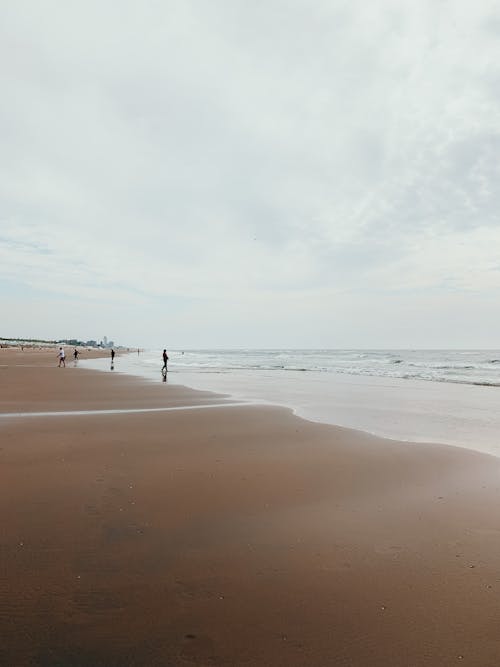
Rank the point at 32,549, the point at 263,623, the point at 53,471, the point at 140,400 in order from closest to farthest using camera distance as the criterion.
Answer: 1. the point at 263,623
2. the point at 32,549
3. the point at 53,471
4. the point at 140,400

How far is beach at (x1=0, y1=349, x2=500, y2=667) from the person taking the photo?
105 inches

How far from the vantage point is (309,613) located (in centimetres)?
302

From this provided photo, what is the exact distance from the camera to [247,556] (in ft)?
12.6

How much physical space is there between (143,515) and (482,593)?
335 cm

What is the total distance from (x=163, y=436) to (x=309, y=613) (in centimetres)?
634

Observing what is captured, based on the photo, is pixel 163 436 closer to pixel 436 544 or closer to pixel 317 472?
pixel 317 472

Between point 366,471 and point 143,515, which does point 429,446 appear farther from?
point 143,515

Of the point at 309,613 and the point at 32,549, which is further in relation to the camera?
the point at 32,549

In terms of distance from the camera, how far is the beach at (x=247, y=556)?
8.77 feet

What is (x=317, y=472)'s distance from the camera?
21.6ft

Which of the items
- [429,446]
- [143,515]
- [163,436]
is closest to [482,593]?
[143,515]

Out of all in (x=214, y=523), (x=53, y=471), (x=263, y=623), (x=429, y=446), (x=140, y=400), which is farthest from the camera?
(x=140, y=400)

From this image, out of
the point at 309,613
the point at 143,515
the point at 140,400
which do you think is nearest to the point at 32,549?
the point at 143,515

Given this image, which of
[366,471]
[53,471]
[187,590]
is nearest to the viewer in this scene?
[187,590]
